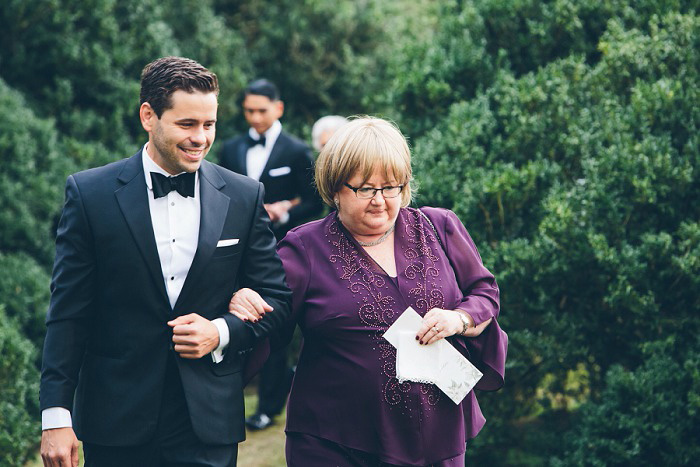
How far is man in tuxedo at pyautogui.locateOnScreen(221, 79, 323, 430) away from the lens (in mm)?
7191

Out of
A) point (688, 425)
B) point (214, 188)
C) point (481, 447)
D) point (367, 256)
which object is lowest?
point (481, 447)

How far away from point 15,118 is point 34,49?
1.50 m

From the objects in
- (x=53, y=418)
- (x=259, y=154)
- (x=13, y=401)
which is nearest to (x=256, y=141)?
(x=259, y=154)

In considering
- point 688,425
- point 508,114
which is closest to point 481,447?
point 688,425

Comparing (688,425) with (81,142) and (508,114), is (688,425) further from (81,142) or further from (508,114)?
(81,142)

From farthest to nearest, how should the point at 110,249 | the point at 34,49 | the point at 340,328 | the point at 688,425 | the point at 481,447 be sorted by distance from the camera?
the point at 34,49, the point at 481,447, the point at 688,425, the point at 340,328, the point at 110,249

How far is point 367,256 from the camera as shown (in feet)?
12.0

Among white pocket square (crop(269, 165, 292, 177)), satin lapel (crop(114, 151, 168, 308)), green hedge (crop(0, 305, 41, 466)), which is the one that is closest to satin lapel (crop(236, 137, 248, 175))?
white pocket square (crop(269, 165, 292, 177))

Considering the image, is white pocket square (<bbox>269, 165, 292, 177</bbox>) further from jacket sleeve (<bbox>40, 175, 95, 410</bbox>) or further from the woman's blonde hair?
jacket sleeve (<bbox>40, 175, 95, 410</bbox>)

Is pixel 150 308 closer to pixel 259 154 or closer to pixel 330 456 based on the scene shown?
pixel 330 456

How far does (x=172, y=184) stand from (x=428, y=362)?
121 cm

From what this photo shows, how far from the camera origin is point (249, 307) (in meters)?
3.47

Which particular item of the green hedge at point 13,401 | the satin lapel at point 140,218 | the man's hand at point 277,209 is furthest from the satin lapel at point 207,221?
the man's hand at point 277,209

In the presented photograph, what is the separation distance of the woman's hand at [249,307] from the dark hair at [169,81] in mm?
770
